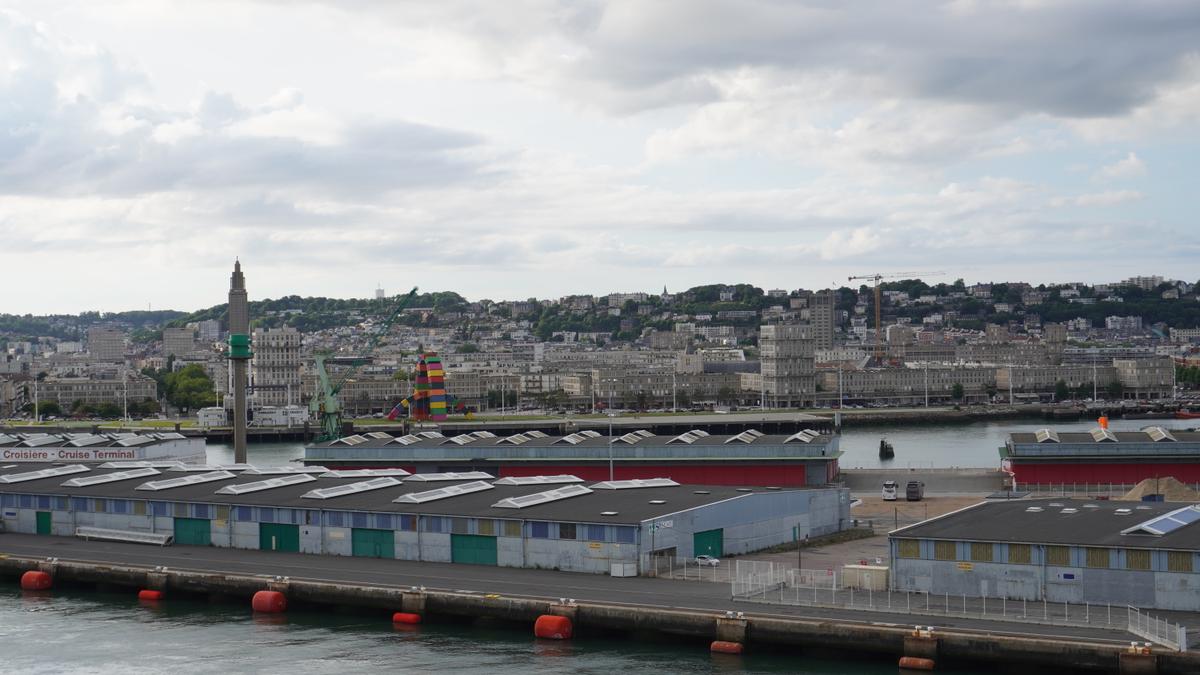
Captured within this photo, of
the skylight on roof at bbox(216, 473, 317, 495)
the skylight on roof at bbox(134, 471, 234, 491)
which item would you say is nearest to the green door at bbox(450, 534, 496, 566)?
the skylight on roof at bbox(216, 473, 317, 495)

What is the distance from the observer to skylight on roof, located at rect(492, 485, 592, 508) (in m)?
29.0

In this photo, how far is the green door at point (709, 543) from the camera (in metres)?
28.0

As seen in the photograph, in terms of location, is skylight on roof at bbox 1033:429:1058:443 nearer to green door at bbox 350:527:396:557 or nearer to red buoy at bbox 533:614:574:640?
green door at bbox 350:527:396:557

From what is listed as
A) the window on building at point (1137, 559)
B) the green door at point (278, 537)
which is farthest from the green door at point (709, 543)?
the window on building at point (1137, 559)

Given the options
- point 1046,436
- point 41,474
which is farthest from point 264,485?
point 1046,436

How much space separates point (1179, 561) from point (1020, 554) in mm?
2327

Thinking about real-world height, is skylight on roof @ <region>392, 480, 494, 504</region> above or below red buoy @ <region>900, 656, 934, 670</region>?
above

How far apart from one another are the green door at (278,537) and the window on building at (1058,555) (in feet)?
48.9

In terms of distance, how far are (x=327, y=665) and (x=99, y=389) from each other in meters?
116

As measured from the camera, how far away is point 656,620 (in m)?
22.8

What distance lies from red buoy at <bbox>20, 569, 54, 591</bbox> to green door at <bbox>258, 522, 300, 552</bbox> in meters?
4.13

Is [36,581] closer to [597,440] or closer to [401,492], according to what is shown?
[401,492]

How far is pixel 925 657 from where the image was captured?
20.6 m

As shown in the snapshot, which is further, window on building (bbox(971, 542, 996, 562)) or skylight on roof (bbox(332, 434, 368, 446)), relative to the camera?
skylight on roof (bbox(332, 434, 368, 446))
